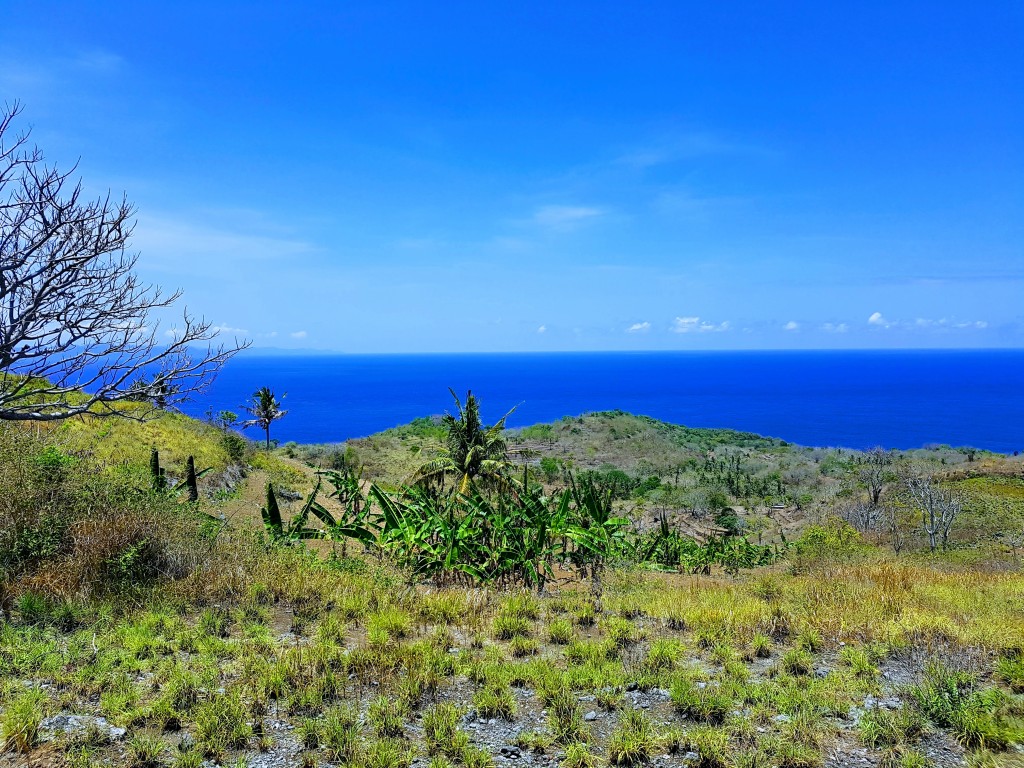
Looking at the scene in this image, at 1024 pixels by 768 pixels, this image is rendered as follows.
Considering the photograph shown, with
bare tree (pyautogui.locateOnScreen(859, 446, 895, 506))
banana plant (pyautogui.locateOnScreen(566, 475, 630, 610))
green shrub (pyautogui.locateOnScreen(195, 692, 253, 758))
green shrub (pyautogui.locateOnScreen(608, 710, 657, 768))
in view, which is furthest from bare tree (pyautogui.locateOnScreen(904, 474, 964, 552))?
green shrub (pyautogui.locateOnScreen(195, 692, 253, 758))

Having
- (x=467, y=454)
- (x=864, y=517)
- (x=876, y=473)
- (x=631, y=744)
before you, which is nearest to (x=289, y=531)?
(x=631, y=744)

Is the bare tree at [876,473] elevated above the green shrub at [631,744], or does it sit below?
below

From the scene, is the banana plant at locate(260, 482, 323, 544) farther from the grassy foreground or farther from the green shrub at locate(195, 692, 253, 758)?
the green shrub at locate(195, 692, 253, 758)

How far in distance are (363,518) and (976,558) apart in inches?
614

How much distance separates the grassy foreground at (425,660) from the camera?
4102 mm

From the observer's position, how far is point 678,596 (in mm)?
7789

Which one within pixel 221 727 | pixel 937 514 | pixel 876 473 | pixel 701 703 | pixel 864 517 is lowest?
pixel 876 473

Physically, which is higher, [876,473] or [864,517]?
[864,517]

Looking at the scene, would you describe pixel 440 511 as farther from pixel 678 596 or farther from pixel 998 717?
pixel 998 717

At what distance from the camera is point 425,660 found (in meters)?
5.28

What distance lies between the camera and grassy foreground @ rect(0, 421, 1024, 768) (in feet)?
13.5

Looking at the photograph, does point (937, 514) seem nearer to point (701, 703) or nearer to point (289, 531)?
point (701, 703)

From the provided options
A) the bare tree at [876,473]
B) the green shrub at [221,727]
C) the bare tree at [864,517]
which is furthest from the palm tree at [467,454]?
the bare tree at [876,473]

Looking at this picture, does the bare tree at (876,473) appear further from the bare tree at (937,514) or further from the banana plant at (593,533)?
the banana plant at (593,533)
